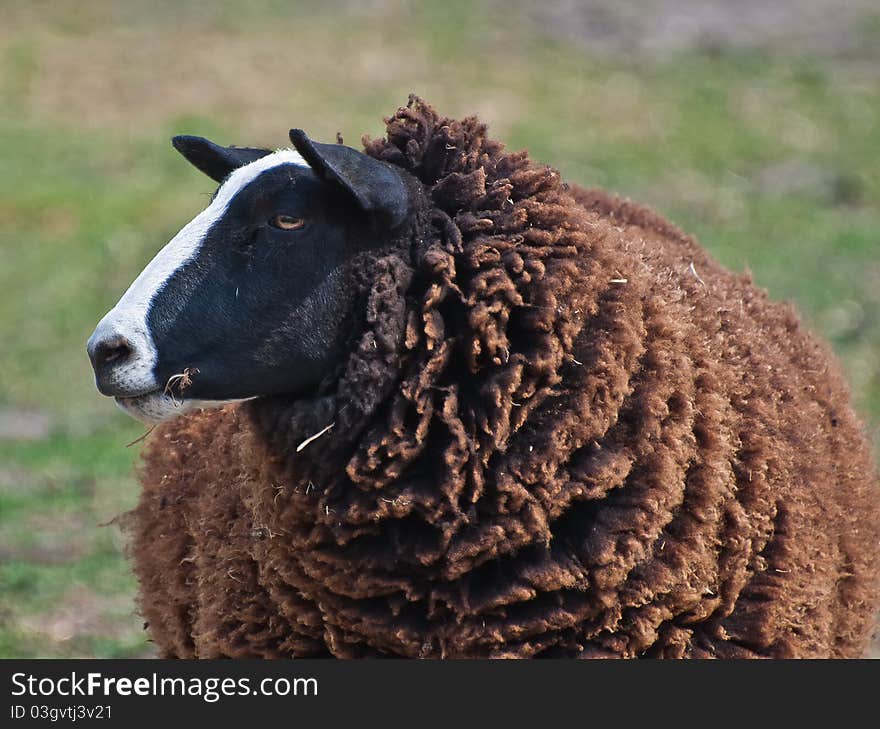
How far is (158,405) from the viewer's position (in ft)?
13.1

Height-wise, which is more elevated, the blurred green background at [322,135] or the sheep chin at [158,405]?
the blurred green background at [322,135]

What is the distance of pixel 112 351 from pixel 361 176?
912 mm

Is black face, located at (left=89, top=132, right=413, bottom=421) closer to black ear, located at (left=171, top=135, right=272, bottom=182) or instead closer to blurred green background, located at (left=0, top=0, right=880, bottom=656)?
black ear, located at (left=171, top=135, right=272, bottom=182)

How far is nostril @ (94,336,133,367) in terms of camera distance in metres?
3.90

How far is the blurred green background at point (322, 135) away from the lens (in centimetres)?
888

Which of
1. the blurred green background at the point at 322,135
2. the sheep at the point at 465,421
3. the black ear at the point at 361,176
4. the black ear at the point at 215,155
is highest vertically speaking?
the blurred green background at the point at 322,135

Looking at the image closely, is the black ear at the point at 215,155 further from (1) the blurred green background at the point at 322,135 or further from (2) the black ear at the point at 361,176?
(1) the blurred green background at the point at 322,135

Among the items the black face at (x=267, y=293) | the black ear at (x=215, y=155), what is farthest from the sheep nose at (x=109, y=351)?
the black ear at (x=215, y=155)

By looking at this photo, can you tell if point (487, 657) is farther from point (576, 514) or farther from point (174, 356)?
point (174, 356)

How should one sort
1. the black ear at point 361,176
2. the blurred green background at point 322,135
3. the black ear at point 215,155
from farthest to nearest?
the blurred green background at point 322,135, the black ear at point 215,155, the black ear at point 361,176

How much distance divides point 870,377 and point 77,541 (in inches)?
225

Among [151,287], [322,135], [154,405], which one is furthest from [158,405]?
[322,135]

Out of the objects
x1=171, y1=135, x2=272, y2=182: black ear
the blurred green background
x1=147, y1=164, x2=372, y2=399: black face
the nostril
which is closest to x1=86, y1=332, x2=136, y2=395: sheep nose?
the nostril

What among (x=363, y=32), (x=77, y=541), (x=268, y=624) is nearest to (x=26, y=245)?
(x=77, y=541)
